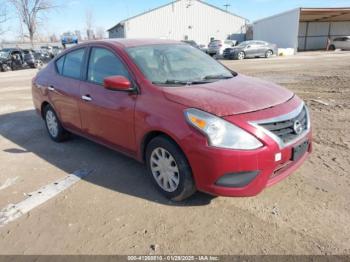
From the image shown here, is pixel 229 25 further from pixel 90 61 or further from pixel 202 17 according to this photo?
pixel 90 61

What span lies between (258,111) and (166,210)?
1.36 metres

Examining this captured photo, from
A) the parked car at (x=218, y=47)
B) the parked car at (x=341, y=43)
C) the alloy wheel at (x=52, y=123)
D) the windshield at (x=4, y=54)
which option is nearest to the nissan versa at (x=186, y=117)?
the alloy wheel at (x=52, y=123)

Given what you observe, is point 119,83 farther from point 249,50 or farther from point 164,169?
point 249,50

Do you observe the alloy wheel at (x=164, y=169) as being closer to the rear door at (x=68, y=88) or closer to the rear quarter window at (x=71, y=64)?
the rear door at (x=68, y=88)

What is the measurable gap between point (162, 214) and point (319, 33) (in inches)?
1683

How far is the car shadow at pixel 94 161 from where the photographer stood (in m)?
3.59

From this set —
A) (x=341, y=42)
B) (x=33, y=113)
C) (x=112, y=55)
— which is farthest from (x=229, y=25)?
(x=112, y=55)

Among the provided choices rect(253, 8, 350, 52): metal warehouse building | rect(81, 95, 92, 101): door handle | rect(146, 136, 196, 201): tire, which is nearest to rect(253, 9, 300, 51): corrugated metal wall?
rect(253, 8, 350, 52): metal warehouse building

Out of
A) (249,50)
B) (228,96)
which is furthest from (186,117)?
(249,50)

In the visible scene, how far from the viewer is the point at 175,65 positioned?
3846mm

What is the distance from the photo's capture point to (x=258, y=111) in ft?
9.44

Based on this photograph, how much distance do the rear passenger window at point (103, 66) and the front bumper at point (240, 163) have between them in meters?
1.41

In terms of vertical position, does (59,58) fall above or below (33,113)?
above

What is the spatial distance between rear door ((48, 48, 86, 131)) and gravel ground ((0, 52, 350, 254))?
63cm
